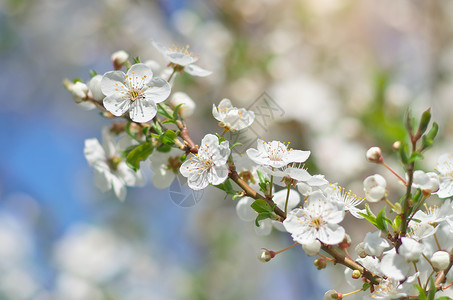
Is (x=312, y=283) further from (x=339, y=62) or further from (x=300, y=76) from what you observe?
(x=339, y=62)

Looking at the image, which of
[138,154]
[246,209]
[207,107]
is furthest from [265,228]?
[207,107]

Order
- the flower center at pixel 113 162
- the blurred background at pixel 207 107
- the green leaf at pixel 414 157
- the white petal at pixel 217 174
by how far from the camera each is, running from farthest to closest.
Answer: the blurred background at pixel 207 107 < the flower center at pixel 113 162 < the white petal at pixel 217 174 < the green leaf at pixel 414 157

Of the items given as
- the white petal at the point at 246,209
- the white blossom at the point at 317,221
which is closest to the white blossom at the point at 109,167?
the white petal at the point at 246,209

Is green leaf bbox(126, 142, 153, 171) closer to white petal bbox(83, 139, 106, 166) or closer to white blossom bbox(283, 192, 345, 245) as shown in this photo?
white petal bbox(83, 139, 106, 166)

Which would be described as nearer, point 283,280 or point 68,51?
point 283,280

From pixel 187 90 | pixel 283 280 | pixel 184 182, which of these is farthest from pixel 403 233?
pixel 283 280

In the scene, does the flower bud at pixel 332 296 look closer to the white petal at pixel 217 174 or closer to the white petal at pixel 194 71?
the white petal at pixel 217 174
